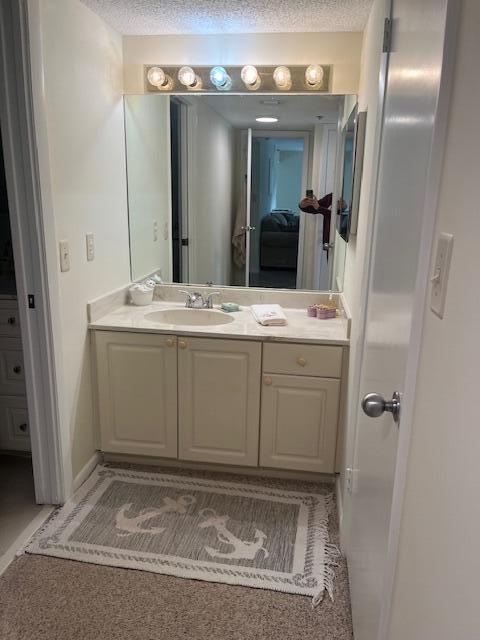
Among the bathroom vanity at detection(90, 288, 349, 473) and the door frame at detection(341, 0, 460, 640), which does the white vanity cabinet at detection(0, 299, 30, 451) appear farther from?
the door frame at detection(341, 0, 460, 640)

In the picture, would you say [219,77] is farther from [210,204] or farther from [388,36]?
[388,36]

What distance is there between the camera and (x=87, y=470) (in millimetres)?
2426

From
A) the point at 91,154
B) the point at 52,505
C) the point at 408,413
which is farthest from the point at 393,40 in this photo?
the point at 52,505

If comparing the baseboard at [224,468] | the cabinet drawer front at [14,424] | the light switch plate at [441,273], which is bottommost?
the baseboard at [224,468]

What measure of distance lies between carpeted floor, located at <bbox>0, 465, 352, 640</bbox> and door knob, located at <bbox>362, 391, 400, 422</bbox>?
3.14 ft

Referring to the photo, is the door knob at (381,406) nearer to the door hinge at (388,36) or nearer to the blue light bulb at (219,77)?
the door hinge at (388,36)

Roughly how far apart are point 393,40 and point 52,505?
87.1 inches

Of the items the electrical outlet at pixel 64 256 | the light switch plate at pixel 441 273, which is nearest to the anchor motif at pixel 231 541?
the electrical outlet at pixel 64 256

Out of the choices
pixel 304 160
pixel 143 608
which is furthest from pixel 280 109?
pixel 143 608

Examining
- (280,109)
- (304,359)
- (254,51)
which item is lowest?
(304,359)

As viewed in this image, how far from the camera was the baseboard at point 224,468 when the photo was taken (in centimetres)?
244

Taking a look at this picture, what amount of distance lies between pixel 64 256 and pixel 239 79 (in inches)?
50.5

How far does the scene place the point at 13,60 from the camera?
1753 millimetres

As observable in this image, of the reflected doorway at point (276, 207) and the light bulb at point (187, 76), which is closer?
the light bulb at point (187, 76)
